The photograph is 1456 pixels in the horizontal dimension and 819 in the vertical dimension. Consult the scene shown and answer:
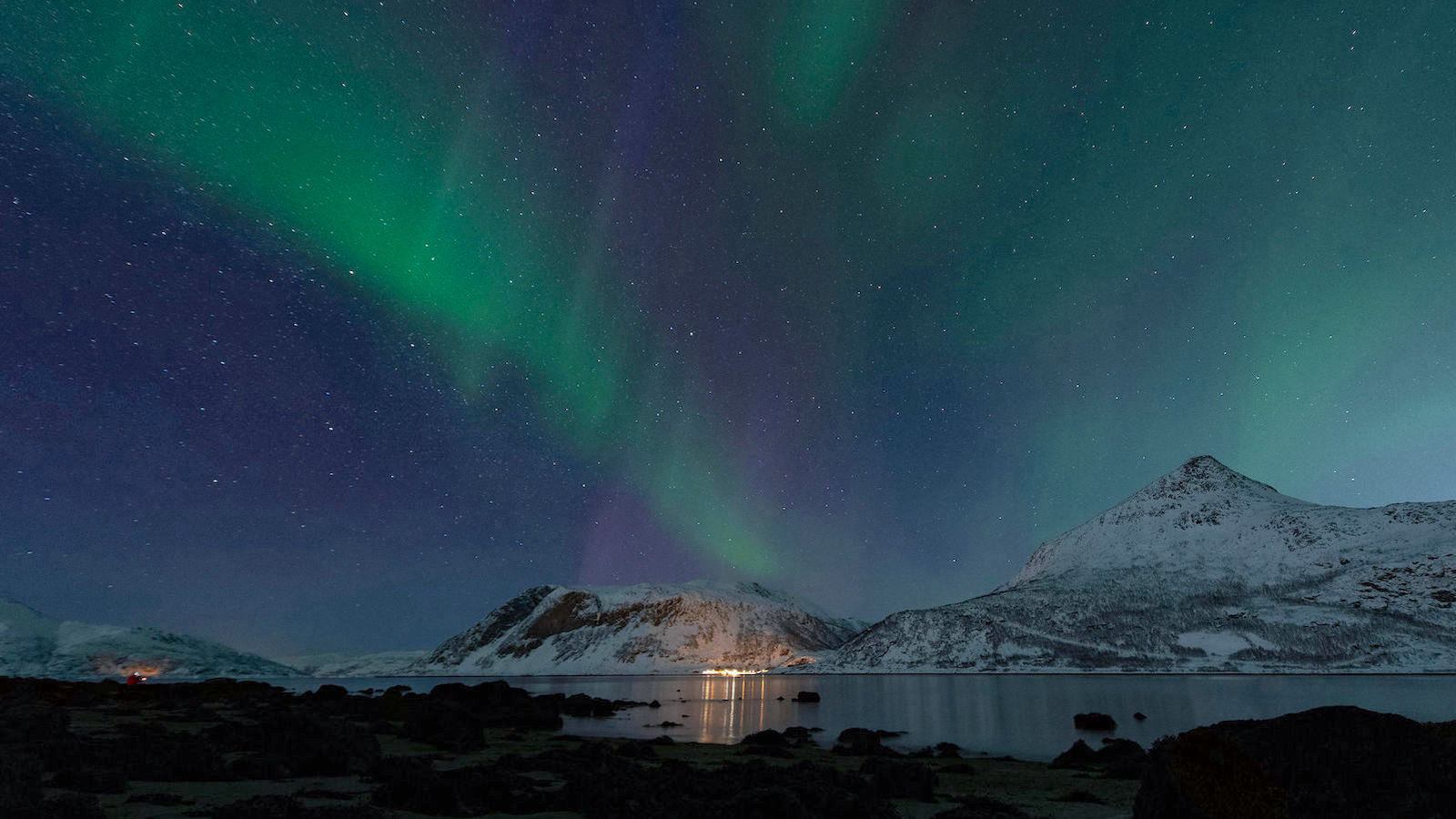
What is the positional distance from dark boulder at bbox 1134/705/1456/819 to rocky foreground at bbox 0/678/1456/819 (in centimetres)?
3

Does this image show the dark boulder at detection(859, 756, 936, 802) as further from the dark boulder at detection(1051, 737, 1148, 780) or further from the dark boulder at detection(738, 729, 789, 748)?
the dark boulder at detection(738, 729, 789, 748)

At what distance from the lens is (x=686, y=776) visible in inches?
812

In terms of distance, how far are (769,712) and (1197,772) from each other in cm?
7314

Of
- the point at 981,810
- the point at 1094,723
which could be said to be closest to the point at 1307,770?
the point at 981,810

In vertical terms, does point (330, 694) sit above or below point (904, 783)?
below

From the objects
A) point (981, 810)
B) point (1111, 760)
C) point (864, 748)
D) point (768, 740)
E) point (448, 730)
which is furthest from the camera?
point (768, 740)

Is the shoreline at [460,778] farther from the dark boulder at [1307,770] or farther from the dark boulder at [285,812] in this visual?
the dark boulder at [1307,770]

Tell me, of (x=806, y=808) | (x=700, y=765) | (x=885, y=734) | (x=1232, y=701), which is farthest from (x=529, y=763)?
(x=1232, y=701)

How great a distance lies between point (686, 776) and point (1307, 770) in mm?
14340

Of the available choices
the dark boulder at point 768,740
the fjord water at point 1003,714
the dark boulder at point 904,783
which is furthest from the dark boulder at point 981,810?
the fjord water at point 1003,714

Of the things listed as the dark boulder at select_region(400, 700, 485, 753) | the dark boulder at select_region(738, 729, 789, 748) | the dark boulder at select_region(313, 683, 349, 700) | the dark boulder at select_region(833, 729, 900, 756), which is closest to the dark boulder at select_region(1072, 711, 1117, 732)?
the dark boulder at select_region(833, 729, 900, 756)

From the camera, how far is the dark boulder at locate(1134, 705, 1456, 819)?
1091 cm

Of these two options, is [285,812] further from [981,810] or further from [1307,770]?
[1307,770]

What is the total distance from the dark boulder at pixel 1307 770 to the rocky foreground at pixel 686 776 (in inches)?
1.1
